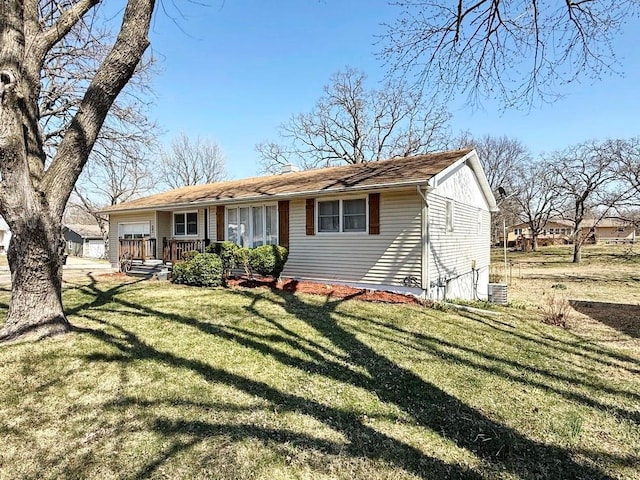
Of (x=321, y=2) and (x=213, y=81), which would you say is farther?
(x=213, y=81)

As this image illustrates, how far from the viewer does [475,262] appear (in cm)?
1414

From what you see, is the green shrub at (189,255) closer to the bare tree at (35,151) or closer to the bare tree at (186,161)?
the bare tree at (35,151)

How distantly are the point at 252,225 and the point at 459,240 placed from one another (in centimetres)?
725

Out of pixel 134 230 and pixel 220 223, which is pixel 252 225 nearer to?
pixel 220 223

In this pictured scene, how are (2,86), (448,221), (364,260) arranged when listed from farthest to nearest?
(448,221)
(364,260)
(2,86)

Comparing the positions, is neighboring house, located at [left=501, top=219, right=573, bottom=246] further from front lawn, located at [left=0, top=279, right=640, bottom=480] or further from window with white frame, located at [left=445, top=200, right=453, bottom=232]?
front lawn, located at [left=0, top=279, right=640, bottom=480]

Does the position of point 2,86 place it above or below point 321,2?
below

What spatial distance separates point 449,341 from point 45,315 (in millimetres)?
6426

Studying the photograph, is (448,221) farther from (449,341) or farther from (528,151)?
(528,151)

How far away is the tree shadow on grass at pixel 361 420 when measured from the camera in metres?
2.88

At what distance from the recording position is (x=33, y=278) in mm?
5109

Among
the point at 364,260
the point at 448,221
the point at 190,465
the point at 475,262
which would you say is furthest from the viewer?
the point at 475,262

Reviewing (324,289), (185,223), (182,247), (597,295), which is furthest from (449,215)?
(185,223)

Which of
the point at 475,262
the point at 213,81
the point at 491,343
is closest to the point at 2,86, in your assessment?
the point at 491,343
